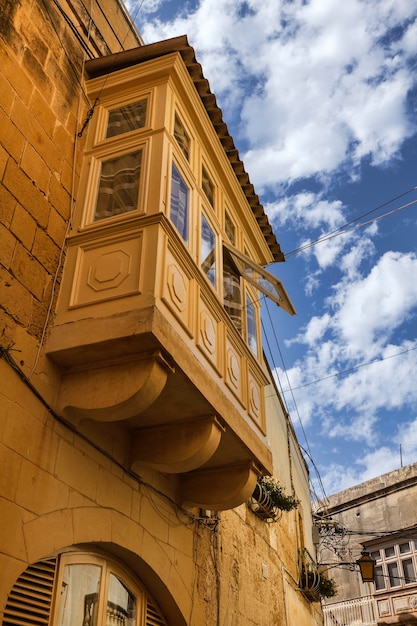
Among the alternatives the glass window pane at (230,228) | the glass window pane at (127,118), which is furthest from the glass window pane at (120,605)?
the glass window pane at (127,118)

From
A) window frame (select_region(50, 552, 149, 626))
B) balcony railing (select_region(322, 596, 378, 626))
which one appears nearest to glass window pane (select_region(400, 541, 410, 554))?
balcony railing (select_region(322, 596, 378, 626))

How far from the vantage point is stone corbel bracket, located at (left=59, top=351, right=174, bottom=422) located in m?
4.69

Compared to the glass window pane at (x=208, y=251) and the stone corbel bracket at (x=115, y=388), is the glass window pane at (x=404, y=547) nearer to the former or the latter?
the glass window pane at (x=208, y=251)

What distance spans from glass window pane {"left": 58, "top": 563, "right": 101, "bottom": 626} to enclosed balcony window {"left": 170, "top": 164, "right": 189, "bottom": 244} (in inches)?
127

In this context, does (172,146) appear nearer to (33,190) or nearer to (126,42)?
(33,190)

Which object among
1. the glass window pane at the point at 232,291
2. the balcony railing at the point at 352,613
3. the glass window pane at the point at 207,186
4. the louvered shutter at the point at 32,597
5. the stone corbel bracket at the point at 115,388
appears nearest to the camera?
the louvered shutter at the point at 32,597

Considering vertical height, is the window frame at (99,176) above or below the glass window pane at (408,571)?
below

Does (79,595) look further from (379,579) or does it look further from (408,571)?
(379,579)

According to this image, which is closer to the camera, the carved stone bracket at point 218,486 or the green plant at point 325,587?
the carved stone bracket at point 218,486

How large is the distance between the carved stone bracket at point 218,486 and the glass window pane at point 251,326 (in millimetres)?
1665

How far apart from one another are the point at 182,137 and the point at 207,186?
2.65 ft

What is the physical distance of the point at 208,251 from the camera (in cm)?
677

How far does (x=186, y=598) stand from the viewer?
6.21m

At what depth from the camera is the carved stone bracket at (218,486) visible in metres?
6.39
